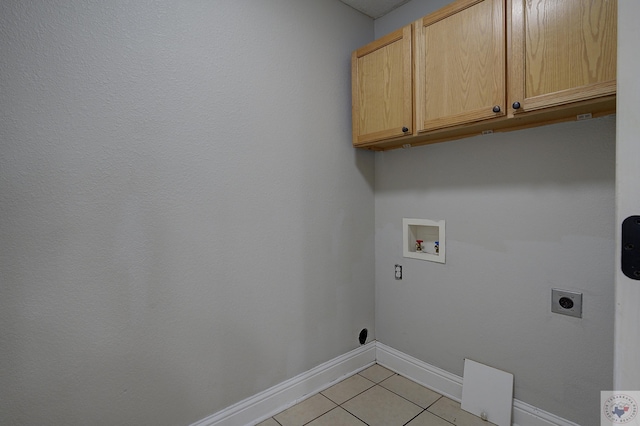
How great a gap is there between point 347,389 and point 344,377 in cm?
13

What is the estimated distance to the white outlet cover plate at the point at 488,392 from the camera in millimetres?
1674

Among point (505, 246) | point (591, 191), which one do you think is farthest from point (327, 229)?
point (591, 191)

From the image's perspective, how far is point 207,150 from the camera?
61.5 inches

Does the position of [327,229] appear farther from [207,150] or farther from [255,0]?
[255,0]

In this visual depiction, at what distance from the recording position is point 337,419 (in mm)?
1748

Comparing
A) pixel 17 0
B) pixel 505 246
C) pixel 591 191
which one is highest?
pixel 17 0

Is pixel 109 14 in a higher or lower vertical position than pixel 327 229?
higher

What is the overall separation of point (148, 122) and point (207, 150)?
29 cm

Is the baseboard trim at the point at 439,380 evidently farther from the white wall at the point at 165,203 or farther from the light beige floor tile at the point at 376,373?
the white wall at the point at 165,203

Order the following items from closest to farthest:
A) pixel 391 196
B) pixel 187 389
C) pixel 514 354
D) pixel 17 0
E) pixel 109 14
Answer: pixel 17 0
pixel 109 14
pixel 187 389
pixel 514 354
pixel 391 196

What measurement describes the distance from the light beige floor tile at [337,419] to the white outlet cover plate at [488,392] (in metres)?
0.66

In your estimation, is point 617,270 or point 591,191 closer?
point 617,270

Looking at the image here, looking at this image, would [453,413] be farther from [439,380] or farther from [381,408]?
[381,408]

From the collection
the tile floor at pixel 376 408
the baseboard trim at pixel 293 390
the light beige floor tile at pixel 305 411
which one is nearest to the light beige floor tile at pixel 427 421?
the tile floor at pixel 376 408
